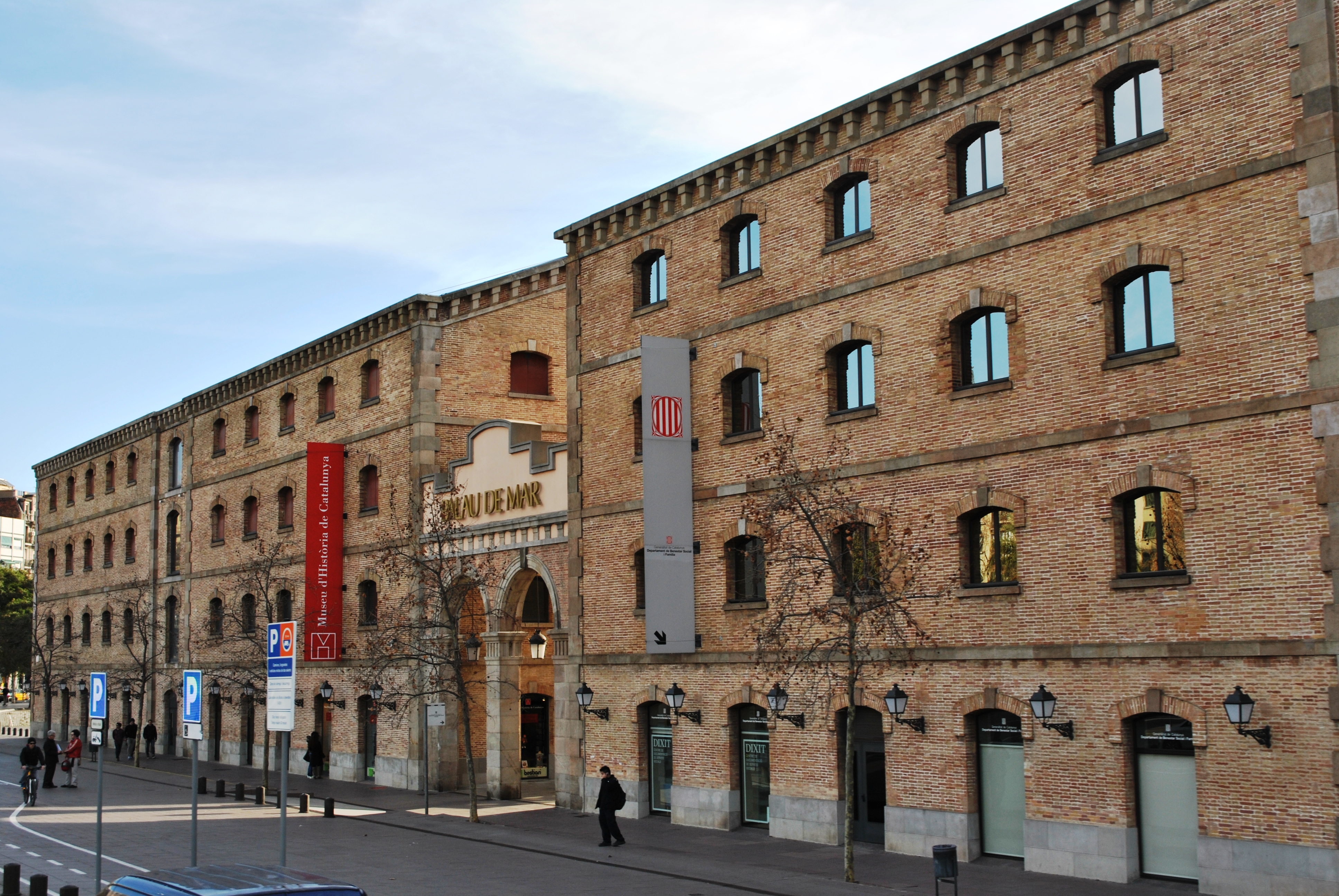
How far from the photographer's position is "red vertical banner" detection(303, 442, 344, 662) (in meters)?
43.3

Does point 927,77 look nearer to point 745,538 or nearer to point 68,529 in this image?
point 745,538

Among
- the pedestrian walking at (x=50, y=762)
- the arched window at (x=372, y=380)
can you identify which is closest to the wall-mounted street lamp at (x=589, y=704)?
the arched window at (x=372, y=380)

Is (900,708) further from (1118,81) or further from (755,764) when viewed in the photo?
(1118,81)

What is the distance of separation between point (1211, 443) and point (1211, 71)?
557 centimetres

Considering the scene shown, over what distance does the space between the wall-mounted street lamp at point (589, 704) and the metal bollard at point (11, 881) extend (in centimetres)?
1396

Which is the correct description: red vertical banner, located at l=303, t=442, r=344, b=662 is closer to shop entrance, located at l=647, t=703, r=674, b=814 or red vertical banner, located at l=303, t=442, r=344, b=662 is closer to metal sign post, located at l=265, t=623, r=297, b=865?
shop entrance, located at l=647, t=703, r=674, b=814

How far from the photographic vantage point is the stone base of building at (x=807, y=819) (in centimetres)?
2592

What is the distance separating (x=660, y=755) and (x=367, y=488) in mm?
16568

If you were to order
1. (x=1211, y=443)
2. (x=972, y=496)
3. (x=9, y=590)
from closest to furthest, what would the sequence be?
(x=1211, y=443)
(x=972, y=496)
(x=9, y=590)

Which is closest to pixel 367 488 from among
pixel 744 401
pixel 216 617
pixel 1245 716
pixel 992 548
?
pixel 216 617

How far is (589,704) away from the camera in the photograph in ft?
105

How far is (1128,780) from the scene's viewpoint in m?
21.0

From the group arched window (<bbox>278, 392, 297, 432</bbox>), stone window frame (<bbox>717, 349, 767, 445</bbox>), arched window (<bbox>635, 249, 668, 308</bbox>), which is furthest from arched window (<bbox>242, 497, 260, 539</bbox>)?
stone window frame (<bbox>717, 349, 767, 445</bbox>)


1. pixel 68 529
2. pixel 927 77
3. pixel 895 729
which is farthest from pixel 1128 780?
pixel 68 529
